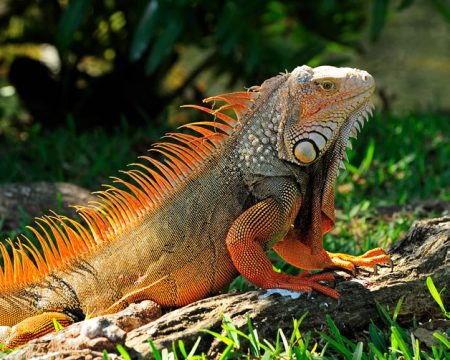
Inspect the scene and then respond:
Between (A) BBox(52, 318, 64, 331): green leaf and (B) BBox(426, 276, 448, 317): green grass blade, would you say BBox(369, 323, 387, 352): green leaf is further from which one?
(A) BBox(52, 318, 64, 331): green leaf

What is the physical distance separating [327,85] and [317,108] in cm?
13

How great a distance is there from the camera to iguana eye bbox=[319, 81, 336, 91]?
13.4ft

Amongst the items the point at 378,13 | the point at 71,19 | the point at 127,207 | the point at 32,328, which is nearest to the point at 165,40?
the point at 71,19

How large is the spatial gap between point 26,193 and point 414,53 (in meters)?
13.0

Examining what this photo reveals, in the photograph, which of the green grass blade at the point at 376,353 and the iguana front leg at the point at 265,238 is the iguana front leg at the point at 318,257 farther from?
the green grass blade at the point at 376,353

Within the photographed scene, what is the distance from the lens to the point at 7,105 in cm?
1057

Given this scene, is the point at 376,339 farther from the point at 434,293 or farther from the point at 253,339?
the point at 253,339

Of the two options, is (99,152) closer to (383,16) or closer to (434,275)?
(383,16)

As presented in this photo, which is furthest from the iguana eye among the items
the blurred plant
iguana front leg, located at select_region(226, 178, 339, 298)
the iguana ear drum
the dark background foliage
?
the blurred plant

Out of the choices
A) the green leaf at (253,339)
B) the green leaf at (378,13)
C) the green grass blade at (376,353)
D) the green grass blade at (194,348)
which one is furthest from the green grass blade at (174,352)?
the green leaf at (378,13)

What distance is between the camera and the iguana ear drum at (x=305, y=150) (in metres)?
4.07

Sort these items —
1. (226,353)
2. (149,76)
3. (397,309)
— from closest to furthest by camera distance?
(226,353)
(397,309)
(149,76)

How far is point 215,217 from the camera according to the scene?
4156mm

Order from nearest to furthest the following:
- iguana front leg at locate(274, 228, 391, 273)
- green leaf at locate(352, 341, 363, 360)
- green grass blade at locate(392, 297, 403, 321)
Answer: green leaf at locate(352, 341, 363, 360), green grass blade at locate(392, 297, 403, 321), iguana front leg at locate(274, 228, 391, 273)
